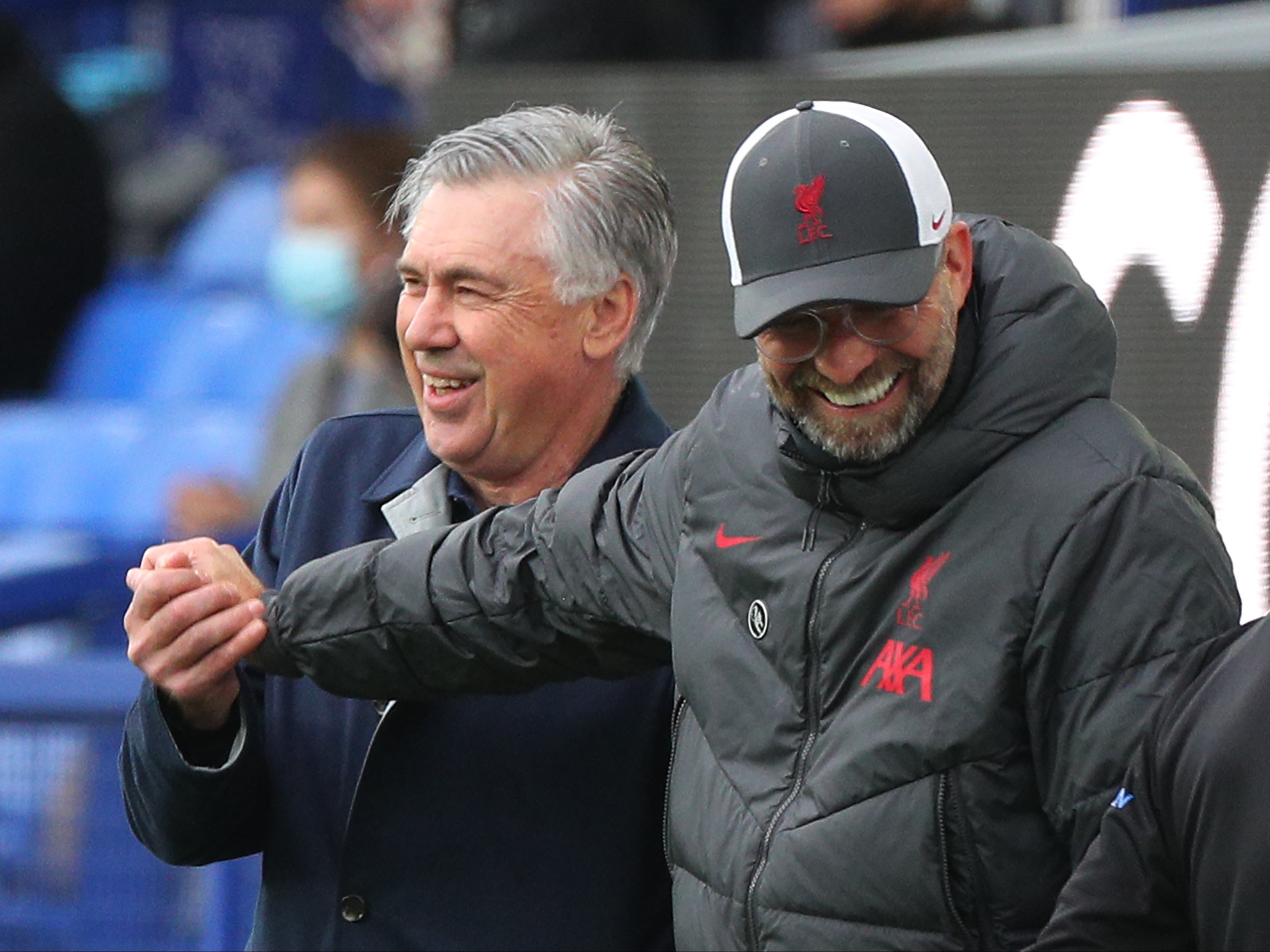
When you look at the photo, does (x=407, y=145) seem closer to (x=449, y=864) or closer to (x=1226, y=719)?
(x=449, y=864)

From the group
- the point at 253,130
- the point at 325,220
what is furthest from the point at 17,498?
the point at 253,130

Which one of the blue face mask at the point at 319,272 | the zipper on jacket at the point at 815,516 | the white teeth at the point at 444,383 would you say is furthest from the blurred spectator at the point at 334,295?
the zipper on jacket at the point at 815,516

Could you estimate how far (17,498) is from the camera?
7109mm

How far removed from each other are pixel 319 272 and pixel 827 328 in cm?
381

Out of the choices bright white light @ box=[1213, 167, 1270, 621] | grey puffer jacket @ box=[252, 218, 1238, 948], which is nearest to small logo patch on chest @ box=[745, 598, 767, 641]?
grey puffer jacket @ box=[252, 218, 1238, 948]

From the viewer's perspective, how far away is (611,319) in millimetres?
2768

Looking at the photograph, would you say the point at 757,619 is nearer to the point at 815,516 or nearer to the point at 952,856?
the point at 815,516

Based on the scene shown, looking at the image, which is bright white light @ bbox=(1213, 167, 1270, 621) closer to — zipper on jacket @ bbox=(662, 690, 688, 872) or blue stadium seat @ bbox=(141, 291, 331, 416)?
zipper on jacket @ bbox=(662, 690, 688, 872)

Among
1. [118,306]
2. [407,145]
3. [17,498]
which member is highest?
[407,145]

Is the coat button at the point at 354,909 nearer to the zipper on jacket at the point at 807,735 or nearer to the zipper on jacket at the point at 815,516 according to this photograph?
the zipper on jacket at the point at 807,735

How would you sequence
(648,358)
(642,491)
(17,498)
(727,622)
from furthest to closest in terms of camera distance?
(17,498)
(648,358)
(642,491)
(727,622)

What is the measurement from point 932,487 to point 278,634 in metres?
0.92

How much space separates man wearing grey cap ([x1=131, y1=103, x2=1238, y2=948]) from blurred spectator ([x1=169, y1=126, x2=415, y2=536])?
101 inches

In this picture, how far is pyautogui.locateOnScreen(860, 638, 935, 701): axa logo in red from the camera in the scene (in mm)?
2000
